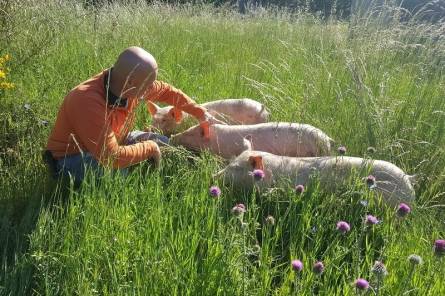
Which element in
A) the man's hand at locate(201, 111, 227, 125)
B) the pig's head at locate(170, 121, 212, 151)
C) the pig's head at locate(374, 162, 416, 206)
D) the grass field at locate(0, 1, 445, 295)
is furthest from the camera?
the man's hand at locate(201, 111, 227, 125)

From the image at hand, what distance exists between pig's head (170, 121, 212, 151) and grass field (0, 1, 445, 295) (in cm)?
37

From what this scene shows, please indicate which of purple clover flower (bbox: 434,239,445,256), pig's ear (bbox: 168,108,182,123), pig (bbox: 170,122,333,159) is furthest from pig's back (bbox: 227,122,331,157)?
purple clover flower (bbox: 434,239,445,256)

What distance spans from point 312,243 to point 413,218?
663mm

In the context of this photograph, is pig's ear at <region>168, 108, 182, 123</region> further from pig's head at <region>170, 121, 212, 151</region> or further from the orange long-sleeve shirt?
the orange long-sleeve shirt

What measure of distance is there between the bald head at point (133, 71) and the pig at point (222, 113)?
0.90m

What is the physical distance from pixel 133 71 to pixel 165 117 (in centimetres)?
114

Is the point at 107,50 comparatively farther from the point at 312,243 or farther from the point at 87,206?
the point at 312,243

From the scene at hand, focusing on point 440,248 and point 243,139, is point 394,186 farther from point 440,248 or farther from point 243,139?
point 440,248

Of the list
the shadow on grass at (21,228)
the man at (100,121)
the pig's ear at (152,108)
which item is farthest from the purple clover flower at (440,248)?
the pig's ear at (152,108)

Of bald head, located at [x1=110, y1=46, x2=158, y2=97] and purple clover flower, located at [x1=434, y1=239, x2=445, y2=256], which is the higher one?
bald head, located at [x1=110, y1=46, x2=158, y2=97]

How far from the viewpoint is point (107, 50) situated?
5.34 meters

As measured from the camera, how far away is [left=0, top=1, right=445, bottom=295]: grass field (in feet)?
6.81

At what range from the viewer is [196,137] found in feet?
12.4

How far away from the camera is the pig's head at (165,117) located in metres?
4.12
